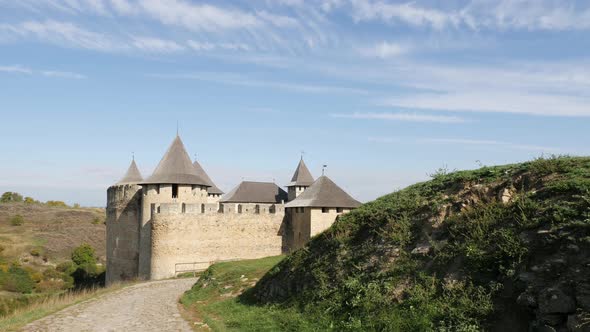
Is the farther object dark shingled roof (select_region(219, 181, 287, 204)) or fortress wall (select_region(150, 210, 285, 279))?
dark shingled roof (select_region(219, 181, 287, 204))

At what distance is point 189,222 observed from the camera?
87.5 ft

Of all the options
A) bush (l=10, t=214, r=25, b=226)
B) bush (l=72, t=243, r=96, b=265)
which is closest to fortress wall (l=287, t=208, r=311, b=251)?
bush (l=72, t=243, r=96, b=265)

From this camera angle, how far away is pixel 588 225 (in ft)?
26.3

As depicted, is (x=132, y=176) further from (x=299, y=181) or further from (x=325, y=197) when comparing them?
(x=325, y=197)

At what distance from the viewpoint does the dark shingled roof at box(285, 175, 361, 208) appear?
1069 inches

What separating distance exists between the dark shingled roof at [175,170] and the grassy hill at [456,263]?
14726 mm

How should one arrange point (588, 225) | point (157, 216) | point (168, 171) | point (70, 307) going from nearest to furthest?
point (588, 225)
point (70, 307)
point (157, 216)
point (168, 171)

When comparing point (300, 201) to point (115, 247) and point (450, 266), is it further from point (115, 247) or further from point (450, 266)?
point (450, 266)

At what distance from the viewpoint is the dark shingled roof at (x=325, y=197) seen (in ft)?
89.1

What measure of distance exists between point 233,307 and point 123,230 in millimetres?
18144

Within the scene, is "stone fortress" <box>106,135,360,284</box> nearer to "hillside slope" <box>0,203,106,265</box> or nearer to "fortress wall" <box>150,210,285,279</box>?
"fortress wall" <box>150,210,285,279</box>

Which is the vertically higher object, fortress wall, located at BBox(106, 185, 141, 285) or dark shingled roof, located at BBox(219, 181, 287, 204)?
dark shingled roof, located at BBox(219, 181, 287, 204)

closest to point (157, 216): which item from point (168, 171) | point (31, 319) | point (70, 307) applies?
point (168, 171)

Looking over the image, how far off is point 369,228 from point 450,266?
139 inches
